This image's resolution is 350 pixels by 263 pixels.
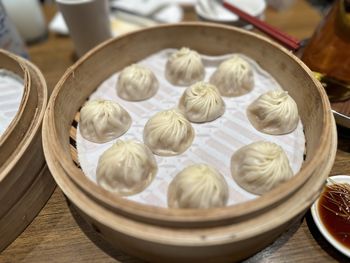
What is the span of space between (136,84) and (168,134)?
38 centimetres

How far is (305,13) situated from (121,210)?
7.74 feet

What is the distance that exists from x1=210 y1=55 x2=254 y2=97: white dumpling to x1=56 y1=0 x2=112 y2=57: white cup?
87 centimetres

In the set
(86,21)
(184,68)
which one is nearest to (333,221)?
(184,68)

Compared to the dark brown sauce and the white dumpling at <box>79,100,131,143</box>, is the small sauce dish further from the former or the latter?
the white dumpling at <box>79,100,131,143</box>

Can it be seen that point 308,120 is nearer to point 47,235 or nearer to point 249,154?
point 249,154

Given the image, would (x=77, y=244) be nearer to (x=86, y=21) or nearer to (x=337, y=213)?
(x=337, y=213)

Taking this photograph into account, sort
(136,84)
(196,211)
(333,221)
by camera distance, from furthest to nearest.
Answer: (136,84) → (333,221) → (196,211)

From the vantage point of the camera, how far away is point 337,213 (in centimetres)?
125

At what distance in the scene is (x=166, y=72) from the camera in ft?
5.71

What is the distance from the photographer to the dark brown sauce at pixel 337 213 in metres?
1.18

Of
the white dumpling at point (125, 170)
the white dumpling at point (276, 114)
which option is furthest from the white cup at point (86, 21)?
the white dumpling at point (276, 114)

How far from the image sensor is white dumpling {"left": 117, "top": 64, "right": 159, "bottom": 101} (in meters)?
1.58

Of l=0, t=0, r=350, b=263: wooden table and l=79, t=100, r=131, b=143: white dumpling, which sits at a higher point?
l=79, t=100, r=131, b=143: white dumpling

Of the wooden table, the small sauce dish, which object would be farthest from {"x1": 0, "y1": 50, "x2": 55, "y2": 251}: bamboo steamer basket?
the small sauce dish
